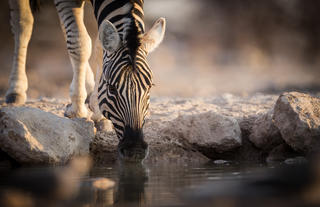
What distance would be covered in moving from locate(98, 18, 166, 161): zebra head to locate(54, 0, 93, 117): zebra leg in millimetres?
1050

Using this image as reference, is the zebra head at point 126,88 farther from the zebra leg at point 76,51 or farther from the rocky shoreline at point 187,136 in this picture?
the zebra leg at point 76,51

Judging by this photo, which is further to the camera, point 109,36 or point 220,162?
point 220,162

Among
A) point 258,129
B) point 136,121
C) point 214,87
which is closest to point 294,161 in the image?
point 258,129

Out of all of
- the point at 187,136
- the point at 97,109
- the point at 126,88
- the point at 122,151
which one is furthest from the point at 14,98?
the point at 122,151

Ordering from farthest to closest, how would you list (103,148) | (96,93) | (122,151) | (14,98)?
(14,98), (96,93), (103,148), (122,151)

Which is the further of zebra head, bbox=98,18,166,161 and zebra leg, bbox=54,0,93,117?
zebra leg, bbox=54,0,93,117

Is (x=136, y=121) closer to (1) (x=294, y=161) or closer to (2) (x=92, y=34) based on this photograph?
(1) (x=294, y=161)

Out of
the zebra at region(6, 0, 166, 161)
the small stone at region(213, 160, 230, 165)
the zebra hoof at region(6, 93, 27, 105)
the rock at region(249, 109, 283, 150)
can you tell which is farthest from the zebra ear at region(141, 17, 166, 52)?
the zebra hoof at region(6, 93, 27, 105)

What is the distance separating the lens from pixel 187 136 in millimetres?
4367

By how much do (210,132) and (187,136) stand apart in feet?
0.84

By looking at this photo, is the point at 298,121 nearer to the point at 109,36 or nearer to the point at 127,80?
the point at 127,80

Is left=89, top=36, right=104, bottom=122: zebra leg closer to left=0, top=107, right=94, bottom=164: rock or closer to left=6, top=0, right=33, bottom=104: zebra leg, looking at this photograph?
left=0, top=107, right=94, bottom=164: rock

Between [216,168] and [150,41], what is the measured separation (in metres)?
1.38

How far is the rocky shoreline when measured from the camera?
12.3ft
